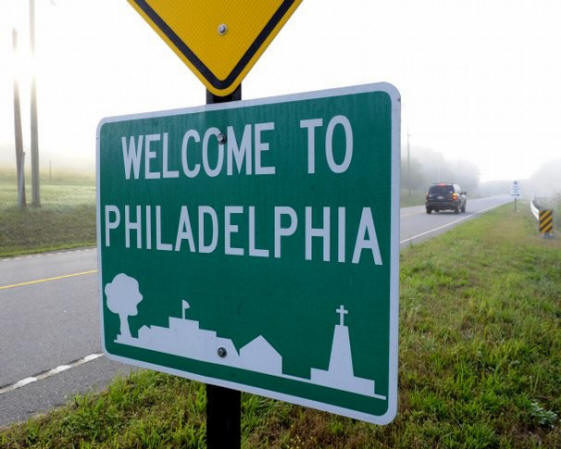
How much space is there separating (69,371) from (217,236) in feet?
11.7

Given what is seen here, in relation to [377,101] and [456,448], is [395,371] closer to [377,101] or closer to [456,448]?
[377,101]

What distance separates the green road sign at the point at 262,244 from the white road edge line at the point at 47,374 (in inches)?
119

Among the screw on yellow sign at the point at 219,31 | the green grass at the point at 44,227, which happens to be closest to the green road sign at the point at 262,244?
the screw on yellow sign at the point at 219,31

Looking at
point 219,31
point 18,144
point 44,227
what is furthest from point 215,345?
point 18,144

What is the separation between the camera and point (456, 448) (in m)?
2.53

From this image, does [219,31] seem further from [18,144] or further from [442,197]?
[442,197]

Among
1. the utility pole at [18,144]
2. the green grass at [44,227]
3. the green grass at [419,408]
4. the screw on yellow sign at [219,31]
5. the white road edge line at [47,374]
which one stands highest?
the utility pole at [18,144]

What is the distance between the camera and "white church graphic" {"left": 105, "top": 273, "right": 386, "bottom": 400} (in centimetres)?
94

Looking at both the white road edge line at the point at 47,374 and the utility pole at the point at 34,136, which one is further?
the utility pole at the point at 34,136

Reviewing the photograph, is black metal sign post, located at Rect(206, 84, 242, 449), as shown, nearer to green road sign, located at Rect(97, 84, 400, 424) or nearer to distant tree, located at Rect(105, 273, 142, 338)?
green road sign, located at Rect(97, 84, 400, 424)

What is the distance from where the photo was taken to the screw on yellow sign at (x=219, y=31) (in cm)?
106

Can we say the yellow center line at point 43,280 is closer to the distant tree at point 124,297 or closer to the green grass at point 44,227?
the green grass at point 44,227

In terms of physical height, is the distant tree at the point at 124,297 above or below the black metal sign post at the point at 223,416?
above

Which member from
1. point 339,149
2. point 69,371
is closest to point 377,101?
point 339,149
